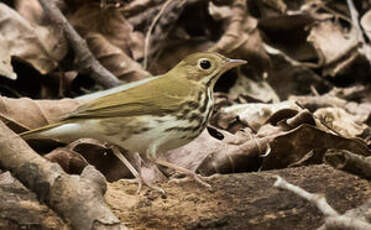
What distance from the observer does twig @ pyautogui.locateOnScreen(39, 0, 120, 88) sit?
17.5ft

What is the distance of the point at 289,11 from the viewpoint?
7000 mm

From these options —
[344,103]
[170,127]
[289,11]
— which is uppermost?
[170,127]

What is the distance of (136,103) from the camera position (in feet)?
11.6

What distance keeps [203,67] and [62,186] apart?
5.36ft

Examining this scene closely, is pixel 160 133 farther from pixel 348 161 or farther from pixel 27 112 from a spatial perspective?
pixel 348 161

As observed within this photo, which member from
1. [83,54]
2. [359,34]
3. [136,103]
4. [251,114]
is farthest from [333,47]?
[136,103]

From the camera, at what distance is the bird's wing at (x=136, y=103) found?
3426 millimetres

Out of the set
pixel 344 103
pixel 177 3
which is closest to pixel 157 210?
pixel 344 103

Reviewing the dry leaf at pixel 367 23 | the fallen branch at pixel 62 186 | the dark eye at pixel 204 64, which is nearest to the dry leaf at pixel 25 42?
the dark eye at pixel 204 64

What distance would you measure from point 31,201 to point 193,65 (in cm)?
155

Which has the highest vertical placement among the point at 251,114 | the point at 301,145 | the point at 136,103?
the point at 136,103

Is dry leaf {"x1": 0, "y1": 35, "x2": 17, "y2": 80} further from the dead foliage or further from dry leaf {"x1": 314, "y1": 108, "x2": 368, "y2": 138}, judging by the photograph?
dry leaf {"x1": 314, "y1": 108, "x2": 368, "y2": 138}

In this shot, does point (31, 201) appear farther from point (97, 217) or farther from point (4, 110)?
point (4, 110)

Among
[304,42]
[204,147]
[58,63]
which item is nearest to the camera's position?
[204,147]
